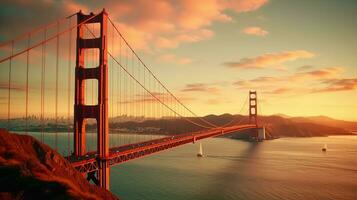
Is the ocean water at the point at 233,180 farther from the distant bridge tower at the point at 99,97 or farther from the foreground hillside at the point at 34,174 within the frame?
the foreground hillside at the point at 34,174

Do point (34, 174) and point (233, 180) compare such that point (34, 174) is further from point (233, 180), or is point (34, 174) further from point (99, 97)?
point (233, 180)

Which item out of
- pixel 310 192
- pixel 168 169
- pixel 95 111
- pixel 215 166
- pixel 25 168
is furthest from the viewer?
pixel 215 166

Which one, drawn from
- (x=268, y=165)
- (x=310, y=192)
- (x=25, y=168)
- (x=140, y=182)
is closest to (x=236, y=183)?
(x=310, y=192)

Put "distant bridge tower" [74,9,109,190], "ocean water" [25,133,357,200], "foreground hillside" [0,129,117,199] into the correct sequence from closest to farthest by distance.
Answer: "foreground hillside" [0,129,117,199] < "distant bridge tower" [74,9,109,190] < "ocean water" [25,133,357,200]

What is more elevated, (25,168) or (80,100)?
(80,100)

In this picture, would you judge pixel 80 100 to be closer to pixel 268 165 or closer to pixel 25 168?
pixel 25 168

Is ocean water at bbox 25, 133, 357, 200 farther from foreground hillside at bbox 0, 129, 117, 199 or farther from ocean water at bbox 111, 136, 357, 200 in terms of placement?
foreground hillside at bbox 0, 129, 117, 199

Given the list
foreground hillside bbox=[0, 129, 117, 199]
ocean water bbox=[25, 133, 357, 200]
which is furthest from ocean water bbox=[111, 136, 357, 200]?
foreground hillside bbox=[0, 129, 117, 199]
